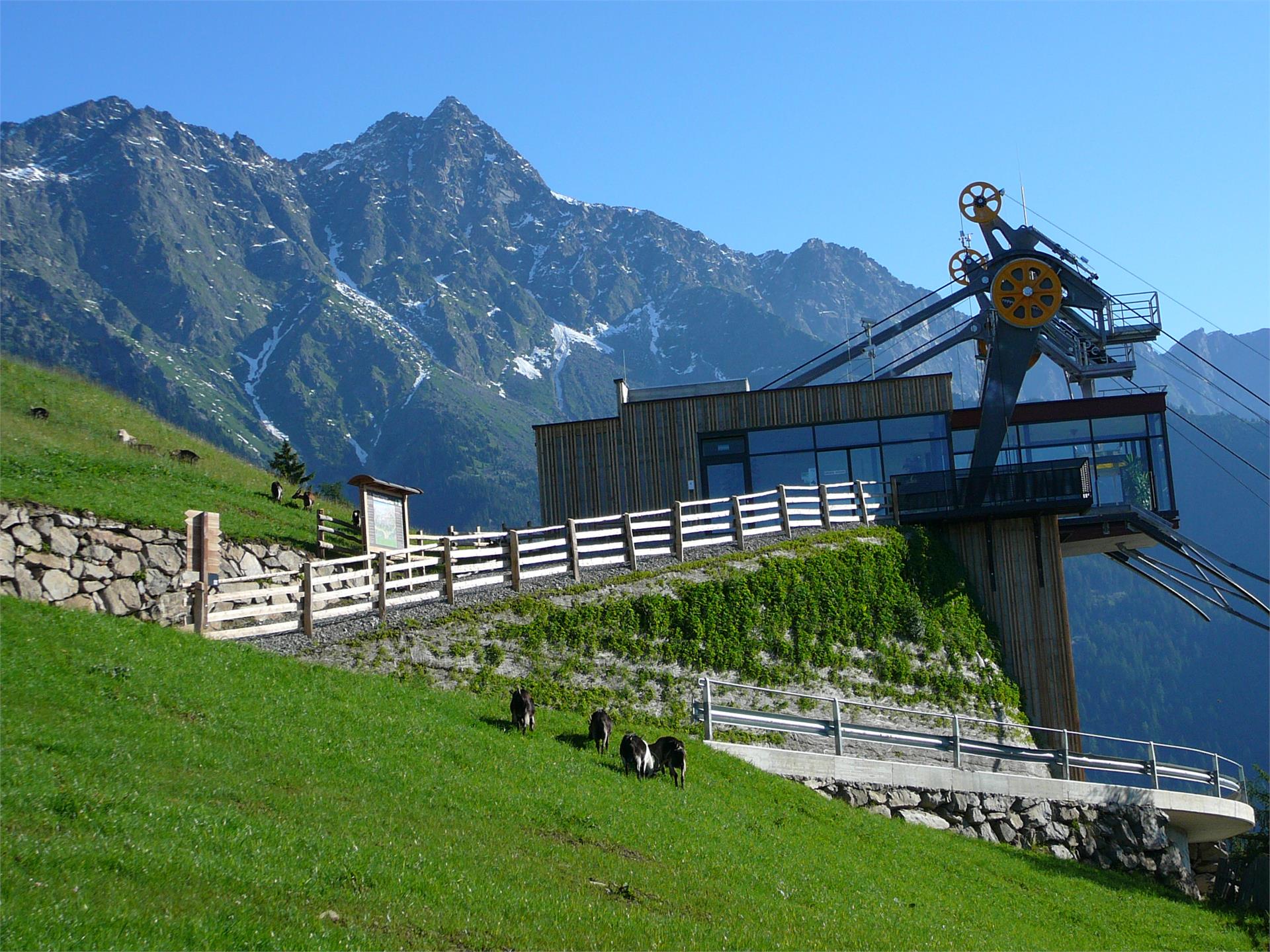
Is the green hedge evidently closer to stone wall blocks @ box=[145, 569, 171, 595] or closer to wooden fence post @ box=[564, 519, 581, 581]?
wooden fence post @ box=[564, 519, 581, 581]

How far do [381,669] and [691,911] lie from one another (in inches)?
415

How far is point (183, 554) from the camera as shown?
2703cm

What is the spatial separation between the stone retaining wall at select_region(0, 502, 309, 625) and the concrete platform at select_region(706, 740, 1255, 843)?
431 inches

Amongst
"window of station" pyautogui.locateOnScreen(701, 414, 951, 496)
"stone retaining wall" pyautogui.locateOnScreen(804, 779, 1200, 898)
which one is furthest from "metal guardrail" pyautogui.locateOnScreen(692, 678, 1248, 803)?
"window of station" pyautogui.locateOnScreen(701, 414, 951, 496)

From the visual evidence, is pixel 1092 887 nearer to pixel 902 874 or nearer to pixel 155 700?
pixel 902 874

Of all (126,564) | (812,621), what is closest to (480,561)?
(812,621)

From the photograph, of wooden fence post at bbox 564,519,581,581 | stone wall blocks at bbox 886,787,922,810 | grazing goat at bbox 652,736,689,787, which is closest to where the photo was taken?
grazing goat at bbox 652,736,689,787

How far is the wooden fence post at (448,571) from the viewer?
2470cm

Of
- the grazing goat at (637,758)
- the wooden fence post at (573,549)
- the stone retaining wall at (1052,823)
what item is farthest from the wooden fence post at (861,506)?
the grazing goat at (637,758)

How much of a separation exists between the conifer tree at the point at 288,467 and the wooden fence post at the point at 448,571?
1872 cm

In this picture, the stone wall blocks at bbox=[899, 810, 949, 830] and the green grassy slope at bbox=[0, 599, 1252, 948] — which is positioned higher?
the green grassy slope at bbox=[0, 599, 1252, 948]

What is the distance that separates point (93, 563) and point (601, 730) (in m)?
12.2

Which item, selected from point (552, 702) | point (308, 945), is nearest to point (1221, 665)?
point (552, 702)

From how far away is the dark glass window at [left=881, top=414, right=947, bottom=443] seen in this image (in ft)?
120
